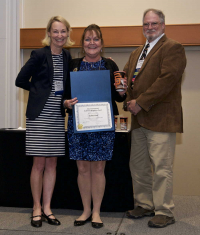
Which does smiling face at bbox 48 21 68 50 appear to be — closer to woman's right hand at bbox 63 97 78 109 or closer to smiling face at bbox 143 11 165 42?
woman's right hand at bbox 63 97 78 109

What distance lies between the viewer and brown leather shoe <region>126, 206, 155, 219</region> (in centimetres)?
288

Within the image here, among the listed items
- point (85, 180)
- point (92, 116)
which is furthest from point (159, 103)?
point (85, 180)

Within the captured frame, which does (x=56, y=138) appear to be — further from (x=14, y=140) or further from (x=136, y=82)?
(x=136, y=82)

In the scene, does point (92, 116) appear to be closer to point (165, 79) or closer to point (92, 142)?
point (92, 142)

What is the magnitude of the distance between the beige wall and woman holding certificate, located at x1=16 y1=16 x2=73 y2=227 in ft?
5.47

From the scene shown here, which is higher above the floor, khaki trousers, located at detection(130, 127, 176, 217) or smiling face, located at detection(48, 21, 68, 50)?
smiling face, located at detection(48, 21, 68, 50)

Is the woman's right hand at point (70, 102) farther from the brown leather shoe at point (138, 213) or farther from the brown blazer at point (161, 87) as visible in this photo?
the brown leather shoe at point (138, 213)

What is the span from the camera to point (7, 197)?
10.7 ft

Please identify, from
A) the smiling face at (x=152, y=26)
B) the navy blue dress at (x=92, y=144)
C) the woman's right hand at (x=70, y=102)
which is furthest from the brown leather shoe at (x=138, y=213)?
the smiling face at (x=152, y=26)

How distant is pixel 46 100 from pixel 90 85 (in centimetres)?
42

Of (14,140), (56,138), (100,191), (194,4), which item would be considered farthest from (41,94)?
(194,4)

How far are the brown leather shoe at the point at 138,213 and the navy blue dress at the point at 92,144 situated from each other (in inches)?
26.2

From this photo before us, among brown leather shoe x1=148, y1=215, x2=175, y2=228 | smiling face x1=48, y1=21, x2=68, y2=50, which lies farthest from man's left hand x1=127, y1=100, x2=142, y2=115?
brown leather shoe x1=148, y1=215, x2=175, y2=228

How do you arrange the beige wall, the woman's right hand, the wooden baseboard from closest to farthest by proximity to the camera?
the woman's right hand → the wooden baseboard → the beige wall
